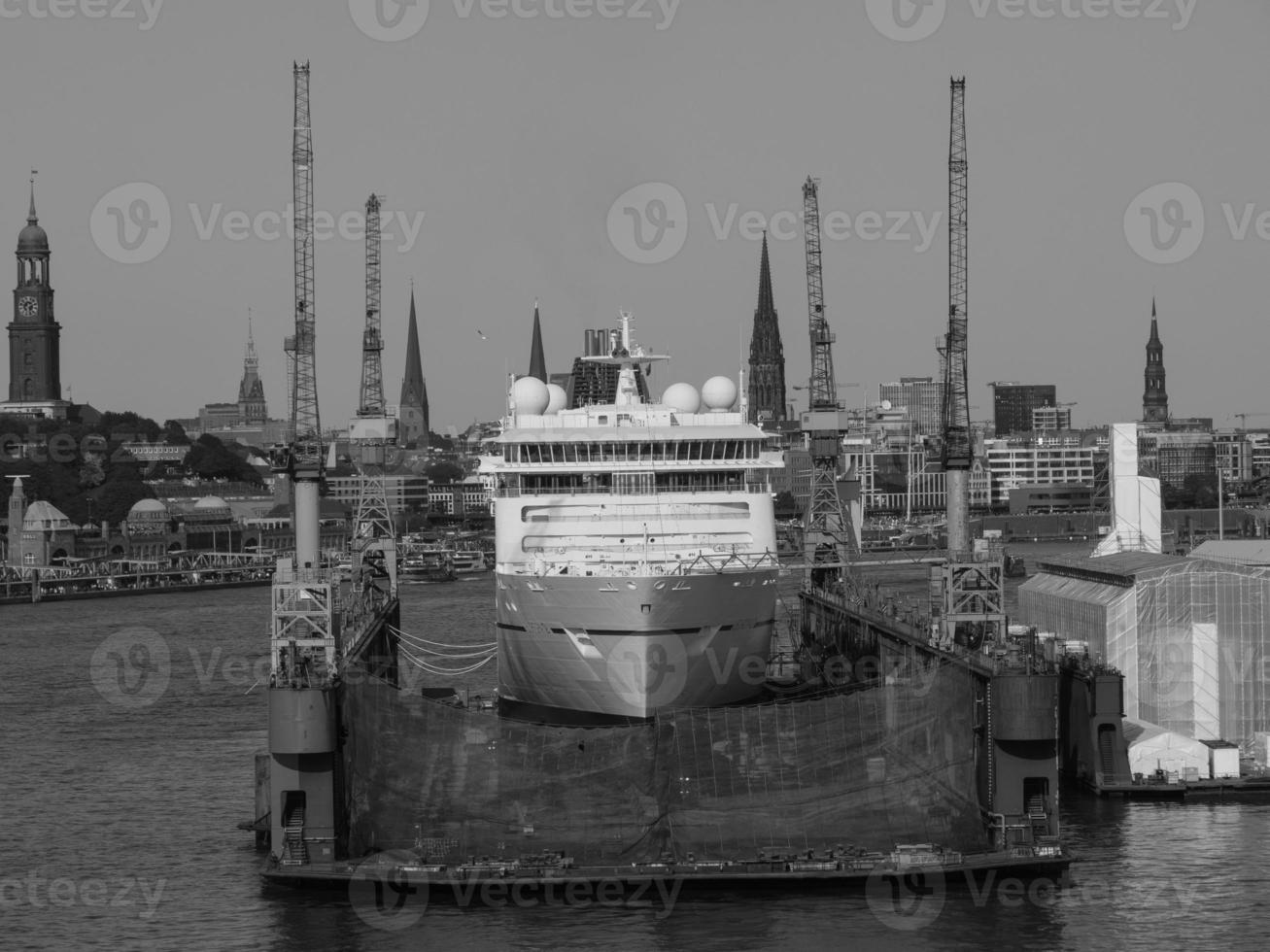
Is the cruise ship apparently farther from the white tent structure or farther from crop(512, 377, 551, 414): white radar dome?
the white tent structure

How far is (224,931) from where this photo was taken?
3516 centimetres

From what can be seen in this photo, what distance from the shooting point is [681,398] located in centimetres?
5406

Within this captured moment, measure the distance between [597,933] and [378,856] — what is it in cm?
456

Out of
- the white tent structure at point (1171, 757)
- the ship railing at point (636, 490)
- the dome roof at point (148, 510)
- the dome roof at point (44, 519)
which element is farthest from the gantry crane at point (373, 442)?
the dome roof at point (148, 510)

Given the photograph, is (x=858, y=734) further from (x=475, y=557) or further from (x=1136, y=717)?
(x=475, y=557)

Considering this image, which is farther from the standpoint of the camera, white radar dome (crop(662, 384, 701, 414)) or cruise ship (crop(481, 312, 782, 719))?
white radar dome (crop(662, 384, 701, 414))

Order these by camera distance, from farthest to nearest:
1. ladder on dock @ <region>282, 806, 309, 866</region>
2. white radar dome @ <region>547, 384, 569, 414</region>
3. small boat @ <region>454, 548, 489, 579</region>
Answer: small boat @ <region>454, 548, 489, 579</region> → white radar dome @ <region>547, 384, 569, 414</region> → ladder on dock @ <region>282, 806, 309, 866</region>

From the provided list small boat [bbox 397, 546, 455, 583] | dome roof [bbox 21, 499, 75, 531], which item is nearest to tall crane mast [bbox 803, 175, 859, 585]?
small boat [bbox 397, 546, 455, 583]

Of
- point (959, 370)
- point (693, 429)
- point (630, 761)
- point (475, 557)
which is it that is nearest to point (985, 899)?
point (630, 761)

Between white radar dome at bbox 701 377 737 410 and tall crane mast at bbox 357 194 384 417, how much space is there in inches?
719

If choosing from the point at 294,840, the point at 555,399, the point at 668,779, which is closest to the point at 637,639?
the point at 668,779

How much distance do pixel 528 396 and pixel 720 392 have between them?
4.87 m

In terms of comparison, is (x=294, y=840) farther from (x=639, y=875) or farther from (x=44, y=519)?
(x=44, y=519)

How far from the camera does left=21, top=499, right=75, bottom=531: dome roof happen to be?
16112cm
